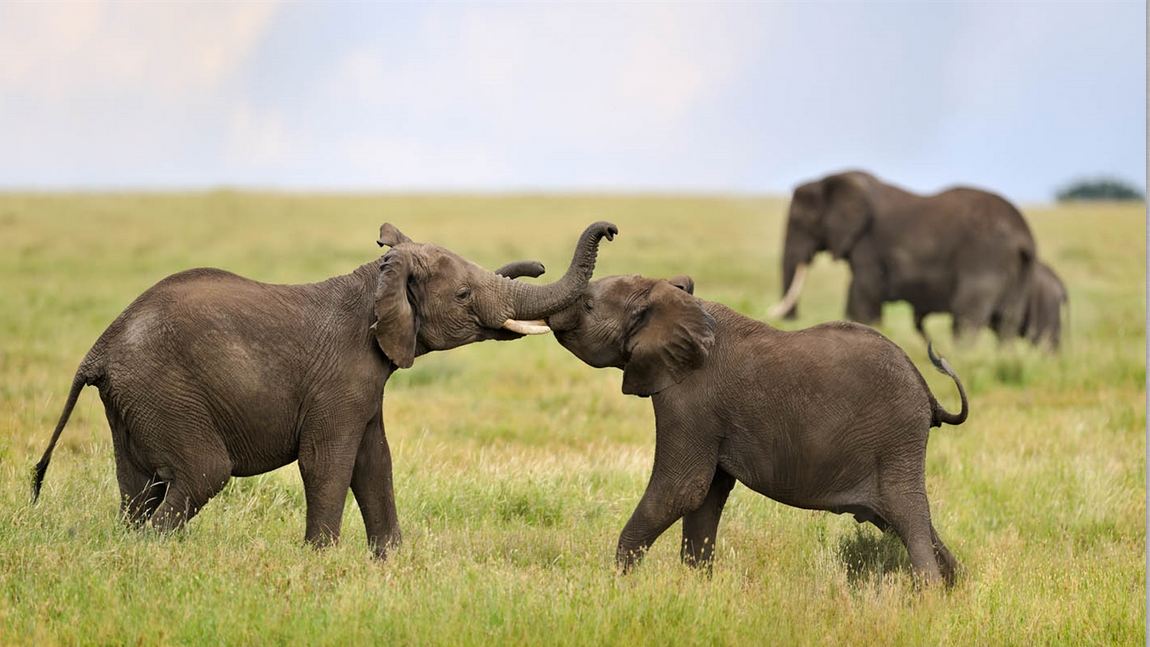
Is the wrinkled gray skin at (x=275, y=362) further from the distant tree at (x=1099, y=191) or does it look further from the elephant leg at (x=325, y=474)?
the distant tree at (x=1099, y=191)

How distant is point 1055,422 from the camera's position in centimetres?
1380

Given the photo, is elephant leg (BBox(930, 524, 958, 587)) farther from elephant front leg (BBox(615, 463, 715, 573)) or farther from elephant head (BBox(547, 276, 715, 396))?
elephant head (BBox(547, 276, 715, 396))

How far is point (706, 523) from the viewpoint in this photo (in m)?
8.20

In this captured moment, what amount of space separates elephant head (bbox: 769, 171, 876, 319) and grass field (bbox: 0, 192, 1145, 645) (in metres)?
2.65

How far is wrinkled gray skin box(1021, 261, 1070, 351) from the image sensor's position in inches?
845

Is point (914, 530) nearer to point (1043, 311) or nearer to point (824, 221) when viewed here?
point (824, 221)

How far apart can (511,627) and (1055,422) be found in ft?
27.7

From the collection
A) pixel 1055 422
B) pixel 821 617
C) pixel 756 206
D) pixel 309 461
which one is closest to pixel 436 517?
pixel 309 461

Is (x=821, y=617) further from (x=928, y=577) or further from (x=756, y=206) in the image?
(x=756, y=206)

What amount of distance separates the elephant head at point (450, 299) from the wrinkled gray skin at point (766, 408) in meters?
0.16

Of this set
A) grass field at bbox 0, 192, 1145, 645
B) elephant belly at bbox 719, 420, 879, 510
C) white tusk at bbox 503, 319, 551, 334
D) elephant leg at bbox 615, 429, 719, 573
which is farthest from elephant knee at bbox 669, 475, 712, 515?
white tusk at bbox 503, 319, 551, 334

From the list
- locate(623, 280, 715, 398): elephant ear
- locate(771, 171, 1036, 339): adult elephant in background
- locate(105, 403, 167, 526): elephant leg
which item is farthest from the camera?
locate(771, 171, 1036, 339): adult elephant in background

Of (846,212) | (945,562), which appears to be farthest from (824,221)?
(945,562)

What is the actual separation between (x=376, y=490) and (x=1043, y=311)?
15569mm
